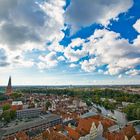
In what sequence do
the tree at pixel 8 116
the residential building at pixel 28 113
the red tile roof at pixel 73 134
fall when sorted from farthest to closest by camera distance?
the residential building at pixel 28 113, the tree at pixel 8 116, the red tile roof at pixel 73 134

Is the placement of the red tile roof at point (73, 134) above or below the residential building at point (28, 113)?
below

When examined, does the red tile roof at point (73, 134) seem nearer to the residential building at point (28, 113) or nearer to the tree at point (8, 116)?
the tree at point (8, 116)

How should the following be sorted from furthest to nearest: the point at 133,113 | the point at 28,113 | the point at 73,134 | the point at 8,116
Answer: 1. the point at 28,113
2. the point at 133,113
3. the point at 8,116
4. the point at 73,134

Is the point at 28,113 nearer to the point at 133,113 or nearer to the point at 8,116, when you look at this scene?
the point at 8,116

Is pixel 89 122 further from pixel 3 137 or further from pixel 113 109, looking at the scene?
pixel 113 109

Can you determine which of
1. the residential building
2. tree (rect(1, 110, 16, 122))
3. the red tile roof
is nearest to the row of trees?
the red tile roof

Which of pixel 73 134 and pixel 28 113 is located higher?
pixel 28 113

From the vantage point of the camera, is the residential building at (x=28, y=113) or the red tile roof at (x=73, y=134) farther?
the residential building at (x=28, y=113)

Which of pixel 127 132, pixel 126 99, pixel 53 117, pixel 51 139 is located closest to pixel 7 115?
pixel 53 117

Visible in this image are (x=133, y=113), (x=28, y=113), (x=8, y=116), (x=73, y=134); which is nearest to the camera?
(x=73, y=134)

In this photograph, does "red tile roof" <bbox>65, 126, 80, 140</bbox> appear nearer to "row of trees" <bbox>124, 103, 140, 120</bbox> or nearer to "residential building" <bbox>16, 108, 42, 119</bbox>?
"row of trees" <bbox>124, 103, 140, 120</bbox>

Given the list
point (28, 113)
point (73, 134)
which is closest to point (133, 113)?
point (73, 134)

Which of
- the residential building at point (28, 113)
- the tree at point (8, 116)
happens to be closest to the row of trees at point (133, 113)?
the residential building at point (28, 113)
